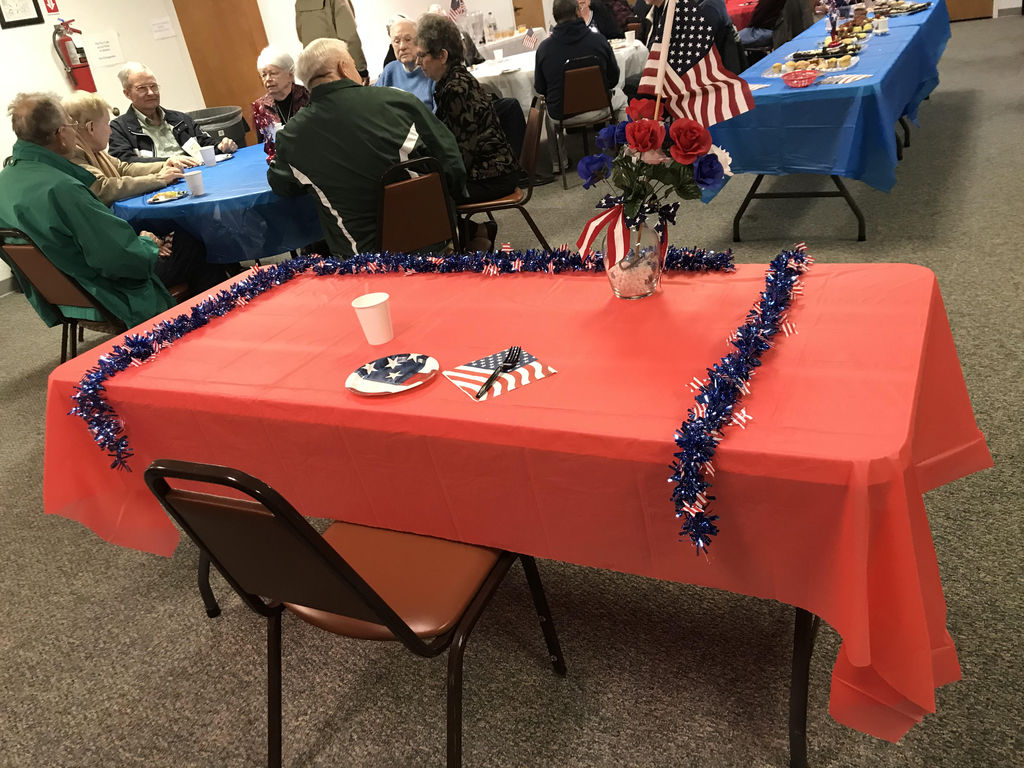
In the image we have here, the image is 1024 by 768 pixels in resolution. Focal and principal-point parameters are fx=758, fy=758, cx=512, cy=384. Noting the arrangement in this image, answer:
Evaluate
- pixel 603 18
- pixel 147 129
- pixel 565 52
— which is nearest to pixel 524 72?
pixel 565 52

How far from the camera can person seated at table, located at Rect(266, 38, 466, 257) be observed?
104 inches

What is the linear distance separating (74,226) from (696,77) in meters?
2.25

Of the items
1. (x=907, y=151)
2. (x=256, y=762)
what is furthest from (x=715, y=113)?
(x=907, y=151)

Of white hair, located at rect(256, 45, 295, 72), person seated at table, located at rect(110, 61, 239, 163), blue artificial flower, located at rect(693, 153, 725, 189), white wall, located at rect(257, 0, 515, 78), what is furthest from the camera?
white wall, located at rect(257, 0, 515, 78)

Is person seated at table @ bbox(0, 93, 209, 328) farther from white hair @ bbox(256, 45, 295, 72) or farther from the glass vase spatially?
the glass vase

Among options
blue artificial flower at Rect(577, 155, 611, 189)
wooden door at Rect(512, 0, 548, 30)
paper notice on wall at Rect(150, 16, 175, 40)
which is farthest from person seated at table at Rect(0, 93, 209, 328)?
wooden door at Rect(512, 0, 548, 30)

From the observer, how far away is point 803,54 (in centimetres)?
379

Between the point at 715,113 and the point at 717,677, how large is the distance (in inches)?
43.4

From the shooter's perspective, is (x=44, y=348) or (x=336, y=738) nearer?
(x=336, y=738)

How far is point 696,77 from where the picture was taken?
140cm

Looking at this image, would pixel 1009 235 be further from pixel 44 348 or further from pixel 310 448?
pixel 44 348

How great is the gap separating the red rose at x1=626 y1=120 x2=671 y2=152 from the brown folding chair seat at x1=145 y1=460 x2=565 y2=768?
78cm

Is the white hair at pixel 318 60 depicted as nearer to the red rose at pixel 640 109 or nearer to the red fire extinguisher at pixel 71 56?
the red rose at pixel 640 109

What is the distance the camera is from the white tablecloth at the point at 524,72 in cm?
539
